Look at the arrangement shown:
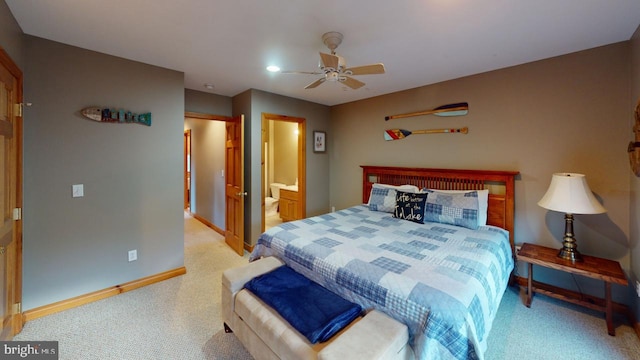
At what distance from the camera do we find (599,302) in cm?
246

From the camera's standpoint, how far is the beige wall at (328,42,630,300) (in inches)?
94.3

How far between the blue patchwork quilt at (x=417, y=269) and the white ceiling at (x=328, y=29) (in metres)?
1.77

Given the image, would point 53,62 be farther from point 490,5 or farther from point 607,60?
point 607,60

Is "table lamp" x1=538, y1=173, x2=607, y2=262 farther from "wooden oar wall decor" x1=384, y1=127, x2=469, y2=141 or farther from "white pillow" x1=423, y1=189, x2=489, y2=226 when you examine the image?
"wooden oar wall decor" x1=384, y1=127, x2=469, y2=141

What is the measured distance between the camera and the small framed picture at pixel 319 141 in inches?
186

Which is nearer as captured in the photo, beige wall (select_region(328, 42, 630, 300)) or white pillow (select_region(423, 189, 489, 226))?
beige wall (select_region(328, 42, 630, 300))

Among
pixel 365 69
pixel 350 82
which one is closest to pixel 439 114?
pixel 350 82

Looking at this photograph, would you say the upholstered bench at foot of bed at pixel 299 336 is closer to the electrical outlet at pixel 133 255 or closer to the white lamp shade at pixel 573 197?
the electrical outlet at pixel 133 255

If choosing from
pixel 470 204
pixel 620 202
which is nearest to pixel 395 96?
pixel 470 204

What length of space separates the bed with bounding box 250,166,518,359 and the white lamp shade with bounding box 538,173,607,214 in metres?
0.55

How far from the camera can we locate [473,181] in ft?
10.6

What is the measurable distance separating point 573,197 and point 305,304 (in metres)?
2.46

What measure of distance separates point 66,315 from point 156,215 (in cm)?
112

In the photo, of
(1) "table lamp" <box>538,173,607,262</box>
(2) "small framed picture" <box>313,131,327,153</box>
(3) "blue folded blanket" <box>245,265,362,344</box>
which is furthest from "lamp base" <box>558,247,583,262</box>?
(2) "small framed picture" <box>313,131,327,153</box>
